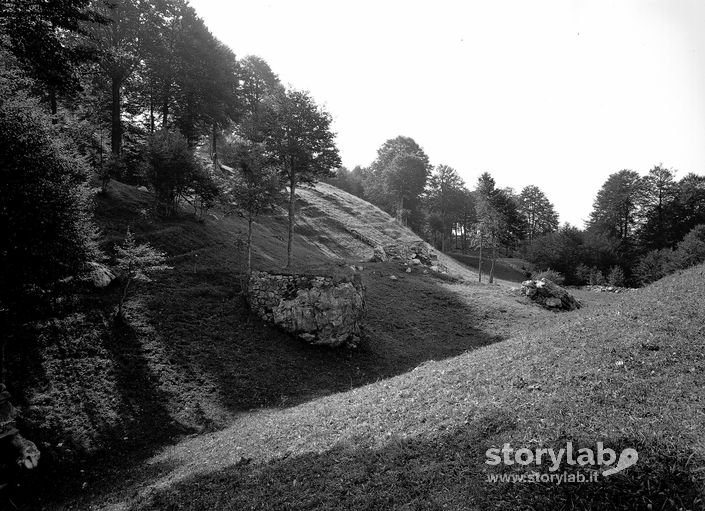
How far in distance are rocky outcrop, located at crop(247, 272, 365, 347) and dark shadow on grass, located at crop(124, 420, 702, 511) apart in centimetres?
1230

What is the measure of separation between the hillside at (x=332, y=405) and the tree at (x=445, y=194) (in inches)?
1936

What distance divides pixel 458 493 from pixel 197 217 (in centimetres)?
3107

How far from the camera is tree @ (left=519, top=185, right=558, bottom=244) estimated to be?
85.8 meters

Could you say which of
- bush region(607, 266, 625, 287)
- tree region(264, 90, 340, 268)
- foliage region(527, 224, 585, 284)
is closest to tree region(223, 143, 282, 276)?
tree region(264, 90, 340, 268)

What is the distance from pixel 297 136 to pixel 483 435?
979 inches

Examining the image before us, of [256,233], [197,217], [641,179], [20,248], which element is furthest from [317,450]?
[641,179]

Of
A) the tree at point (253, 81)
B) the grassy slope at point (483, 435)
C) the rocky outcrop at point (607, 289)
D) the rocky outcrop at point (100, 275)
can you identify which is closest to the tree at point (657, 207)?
the rocky outcrop at point (607, 289)

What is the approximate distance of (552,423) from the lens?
734 cm

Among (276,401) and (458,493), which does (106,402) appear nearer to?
(276,401)

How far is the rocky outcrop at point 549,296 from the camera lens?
33469 mm

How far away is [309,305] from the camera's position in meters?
21.7

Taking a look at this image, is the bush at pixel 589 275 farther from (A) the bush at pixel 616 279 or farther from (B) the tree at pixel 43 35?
(B) the tree at pixel 43 35

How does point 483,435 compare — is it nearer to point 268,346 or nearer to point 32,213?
point 268,346

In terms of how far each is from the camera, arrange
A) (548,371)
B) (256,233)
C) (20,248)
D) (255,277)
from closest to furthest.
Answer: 1. (548,371)
2. (20,248)
3. (255,277)
4. (256,233)
